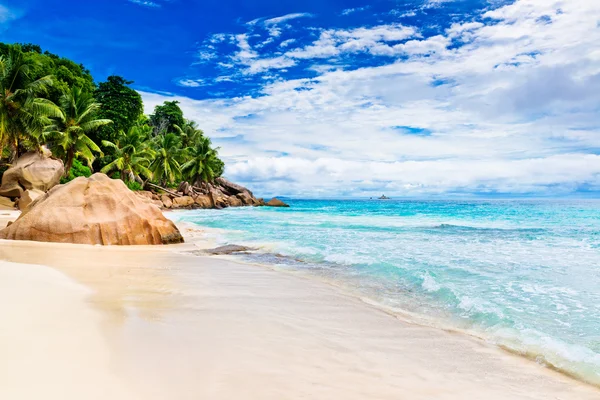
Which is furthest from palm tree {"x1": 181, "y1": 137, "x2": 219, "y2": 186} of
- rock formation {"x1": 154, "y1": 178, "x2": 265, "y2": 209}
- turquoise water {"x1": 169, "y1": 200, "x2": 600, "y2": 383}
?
turquoise water {"x1": 169, "y1": 200, "x2": 600, "y2": 383}

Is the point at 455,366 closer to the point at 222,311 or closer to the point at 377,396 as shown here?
the point at 377,396

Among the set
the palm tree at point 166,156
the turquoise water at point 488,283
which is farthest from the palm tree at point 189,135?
the turquoise water at point 488,283

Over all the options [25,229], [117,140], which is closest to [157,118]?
[117,140]

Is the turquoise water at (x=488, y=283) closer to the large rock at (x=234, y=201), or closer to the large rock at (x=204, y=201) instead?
the large rock at (x=204, y=201)

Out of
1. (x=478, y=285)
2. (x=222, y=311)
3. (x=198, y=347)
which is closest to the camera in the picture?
(x=198, y=347)

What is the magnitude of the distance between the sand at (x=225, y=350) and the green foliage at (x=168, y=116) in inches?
2253

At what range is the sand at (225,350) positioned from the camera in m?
2.66

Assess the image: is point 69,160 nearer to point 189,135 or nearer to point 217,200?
point 217,200

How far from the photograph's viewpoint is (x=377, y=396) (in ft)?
9.00

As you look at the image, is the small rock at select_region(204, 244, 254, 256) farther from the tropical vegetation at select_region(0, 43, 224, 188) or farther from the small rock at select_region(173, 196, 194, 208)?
the small rock at select_region(173, 196, 194, 208)

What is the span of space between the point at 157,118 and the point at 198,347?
62.7 meters

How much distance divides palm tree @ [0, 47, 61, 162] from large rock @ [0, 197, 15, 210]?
11.9ft

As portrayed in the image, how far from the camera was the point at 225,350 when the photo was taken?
11.1ft

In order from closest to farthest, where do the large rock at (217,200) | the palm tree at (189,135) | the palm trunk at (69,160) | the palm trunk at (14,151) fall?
the palm trunk at (14,151) < the palm trunk at (69,160) < the large rock at (217,200) < the palm tree at (189,135)
